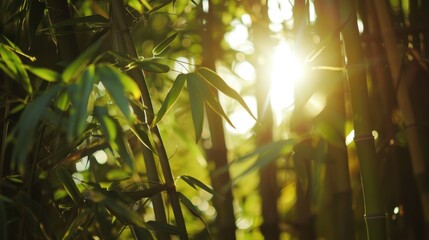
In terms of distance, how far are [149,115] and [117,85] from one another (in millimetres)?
239

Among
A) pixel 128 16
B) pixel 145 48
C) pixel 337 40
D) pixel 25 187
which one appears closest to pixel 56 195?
pixel 25 187

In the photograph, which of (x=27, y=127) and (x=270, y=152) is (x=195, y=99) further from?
(x=27, y=127)

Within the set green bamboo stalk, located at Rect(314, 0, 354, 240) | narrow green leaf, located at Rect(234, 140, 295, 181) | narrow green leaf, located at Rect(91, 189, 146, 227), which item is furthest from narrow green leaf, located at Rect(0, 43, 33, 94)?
green bamboo stalk, located at Rect(314, 0, 354, 240)

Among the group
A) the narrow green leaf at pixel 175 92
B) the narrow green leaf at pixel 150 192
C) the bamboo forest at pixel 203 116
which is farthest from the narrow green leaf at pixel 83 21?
the narrow green leaf at pixel 150 192

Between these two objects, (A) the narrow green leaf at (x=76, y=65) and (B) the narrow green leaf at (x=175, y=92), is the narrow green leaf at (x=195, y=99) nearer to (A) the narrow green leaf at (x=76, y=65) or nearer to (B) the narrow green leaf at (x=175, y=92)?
(B) the narrow green leaf at (x=175, y=92)

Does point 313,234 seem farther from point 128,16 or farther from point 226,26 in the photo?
point 128,16

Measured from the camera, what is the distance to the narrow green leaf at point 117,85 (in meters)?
0.98

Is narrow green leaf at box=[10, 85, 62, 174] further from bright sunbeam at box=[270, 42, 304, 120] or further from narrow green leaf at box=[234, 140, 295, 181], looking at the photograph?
bright sunbeam at box=[270, 42, 304, 120]

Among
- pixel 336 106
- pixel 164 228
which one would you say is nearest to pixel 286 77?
pixel 336 106

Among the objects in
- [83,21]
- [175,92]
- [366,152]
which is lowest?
[366,152]

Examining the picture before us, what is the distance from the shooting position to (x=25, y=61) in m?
1.47

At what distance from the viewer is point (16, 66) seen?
1.18 metres

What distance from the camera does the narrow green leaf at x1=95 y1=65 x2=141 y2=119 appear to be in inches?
38.6

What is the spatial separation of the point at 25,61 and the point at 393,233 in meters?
0.96
